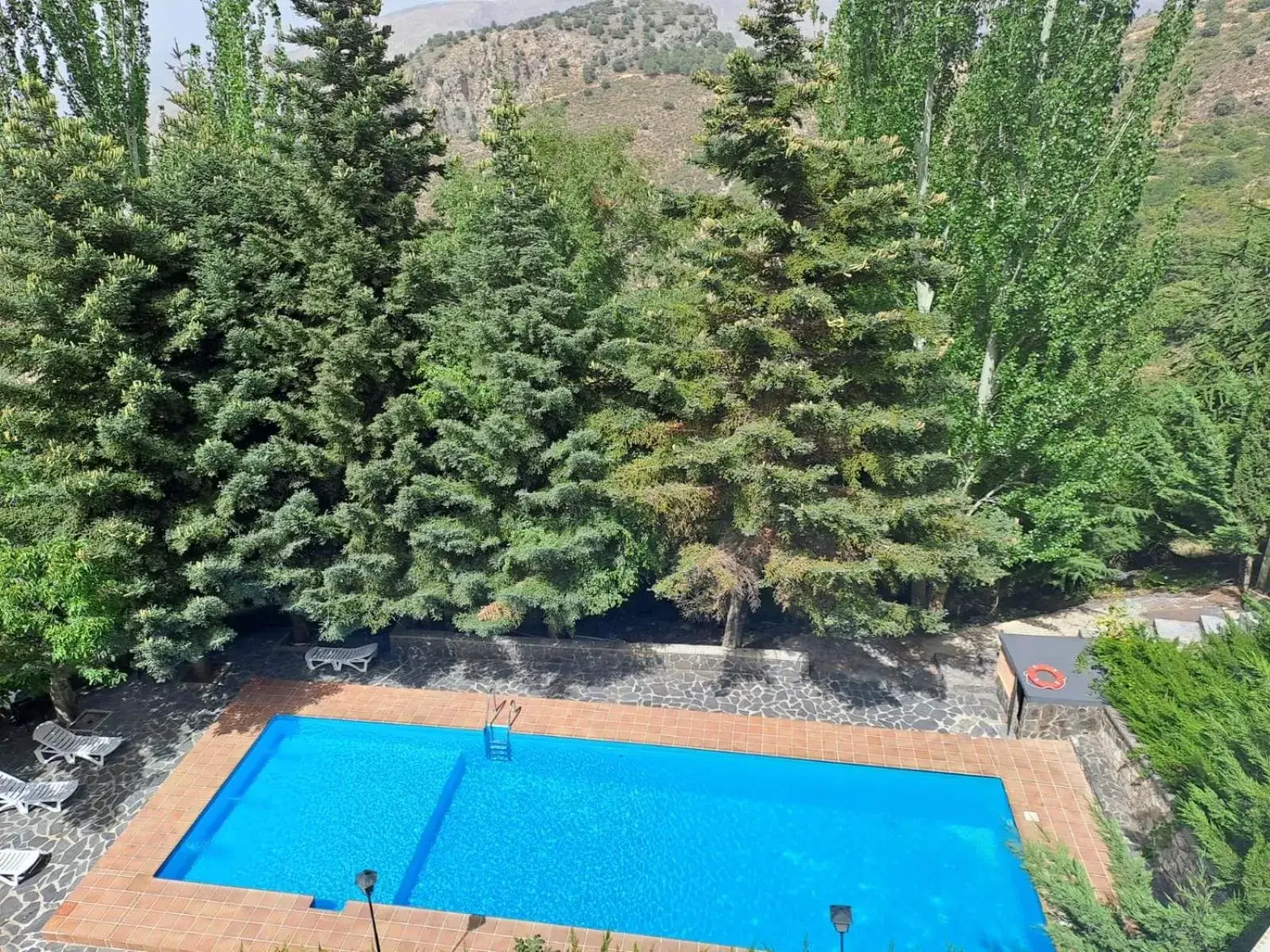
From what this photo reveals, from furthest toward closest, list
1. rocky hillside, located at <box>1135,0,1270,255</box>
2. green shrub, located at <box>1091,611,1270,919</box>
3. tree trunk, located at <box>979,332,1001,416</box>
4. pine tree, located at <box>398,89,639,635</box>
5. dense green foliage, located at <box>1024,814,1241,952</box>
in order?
rocky hillside, located at <box>1135,0,1270,255</box>
tree trunk, located at <box>979,332,1001,416</box>
pine tree, located at <box>398,89,639,635</box>
green shrub, located at <box>1091,611,1270,919</box>
dense green foliage, located at <box>1024,814,1241,952</box>

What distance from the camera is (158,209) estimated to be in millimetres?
14102

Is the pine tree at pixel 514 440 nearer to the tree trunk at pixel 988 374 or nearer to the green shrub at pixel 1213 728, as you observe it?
the tree trunk at pixel 988 374

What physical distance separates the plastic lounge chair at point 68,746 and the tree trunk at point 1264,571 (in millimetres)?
23964

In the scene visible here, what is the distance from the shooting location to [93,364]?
1229cm

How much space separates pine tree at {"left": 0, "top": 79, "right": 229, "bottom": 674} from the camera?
38.3 ft

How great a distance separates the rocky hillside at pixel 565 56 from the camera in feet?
217

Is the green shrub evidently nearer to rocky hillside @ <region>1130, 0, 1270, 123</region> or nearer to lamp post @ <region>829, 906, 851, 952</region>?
lamp post @ <region>829, 906, 851, 952</region>

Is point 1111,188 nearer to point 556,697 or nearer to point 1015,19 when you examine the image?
point 1015,19

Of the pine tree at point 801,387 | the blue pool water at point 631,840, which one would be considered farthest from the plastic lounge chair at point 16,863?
the pine tree at point 801,387

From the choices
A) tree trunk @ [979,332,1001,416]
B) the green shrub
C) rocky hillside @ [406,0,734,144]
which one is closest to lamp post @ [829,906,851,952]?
the green shrub

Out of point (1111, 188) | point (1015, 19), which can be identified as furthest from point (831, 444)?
point (1015, 19)

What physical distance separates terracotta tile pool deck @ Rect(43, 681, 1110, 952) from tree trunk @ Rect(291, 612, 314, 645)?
150cm

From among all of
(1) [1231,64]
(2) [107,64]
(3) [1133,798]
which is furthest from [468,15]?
(3) [1133,798]

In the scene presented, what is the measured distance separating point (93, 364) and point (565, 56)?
70.2 meters
